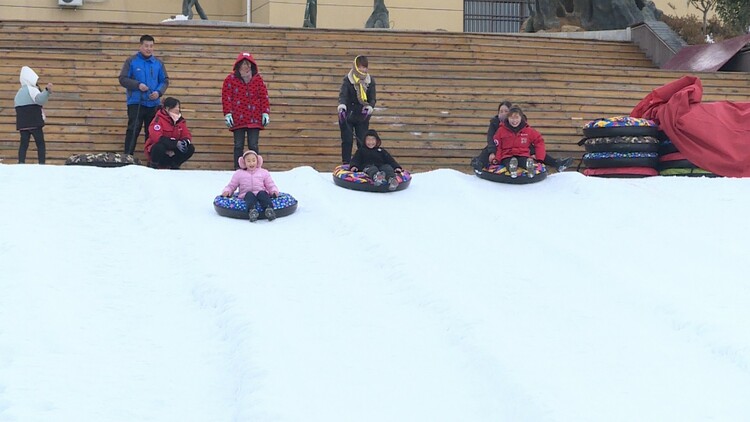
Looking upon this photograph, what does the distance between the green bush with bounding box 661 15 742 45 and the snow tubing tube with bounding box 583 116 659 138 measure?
34.8 feet

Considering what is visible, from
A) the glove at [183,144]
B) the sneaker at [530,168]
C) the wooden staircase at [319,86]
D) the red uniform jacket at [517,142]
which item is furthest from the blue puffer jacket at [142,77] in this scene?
the sneaker at [530,168]

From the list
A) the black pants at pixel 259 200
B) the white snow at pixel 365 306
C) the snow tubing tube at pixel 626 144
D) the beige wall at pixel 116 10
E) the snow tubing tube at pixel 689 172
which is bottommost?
the white snow at pixel 365 306

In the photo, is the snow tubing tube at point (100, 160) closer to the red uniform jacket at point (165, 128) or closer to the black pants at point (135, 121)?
the red uniform jacket at point (165, 128)

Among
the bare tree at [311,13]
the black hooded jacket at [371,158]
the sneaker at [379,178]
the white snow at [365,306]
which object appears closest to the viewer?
the white snow at [365,306]

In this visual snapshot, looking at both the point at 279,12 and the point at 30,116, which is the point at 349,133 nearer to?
the point at 30,116

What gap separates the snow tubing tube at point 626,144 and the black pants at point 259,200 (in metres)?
4.43

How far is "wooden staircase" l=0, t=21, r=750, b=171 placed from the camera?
44.9 ft

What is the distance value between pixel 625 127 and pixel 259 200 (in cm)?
466

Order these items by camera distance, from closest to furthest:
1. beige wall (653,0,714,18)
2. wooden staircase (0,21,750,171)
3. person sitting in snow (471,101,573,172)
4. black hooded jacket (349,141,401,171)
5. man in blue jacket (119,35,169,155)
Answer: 1. black hooded jacket (349,141,401,171)
2. person sitting in snow (471,101,573,172)
3. man in blue jacket (119,35,169,155)
4. wooden staircase (0,21,750,171)
5. beige wall (653,0,714,18)

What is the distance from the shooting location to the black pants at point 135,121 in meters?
12.7

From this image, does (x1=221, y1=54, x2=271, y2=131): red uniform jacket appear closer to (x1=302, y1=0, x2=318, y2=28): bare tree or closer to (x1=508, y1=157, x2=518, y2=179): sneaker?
(x1=508, y1=157, x2=518, y2=179): sneaker

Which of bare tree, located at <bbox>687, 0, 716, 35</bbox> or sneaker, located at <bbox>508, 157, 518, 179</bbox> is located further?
bare tree, located at <bbox>687, 0, 716, 35</bbox>

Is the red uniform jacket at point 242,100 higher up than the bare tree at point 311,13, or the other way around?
the bare tree at point 311,13

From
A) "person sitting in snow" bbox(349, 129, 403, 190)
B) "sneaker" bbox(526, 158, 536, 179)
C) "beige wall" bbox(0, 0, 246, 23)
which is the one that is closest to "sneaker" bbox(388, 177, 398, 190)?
"person sitting in snow" bbox(349, 129, 403, 190)
